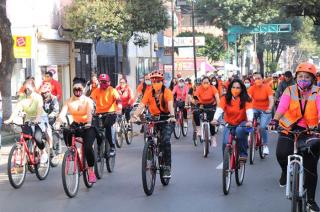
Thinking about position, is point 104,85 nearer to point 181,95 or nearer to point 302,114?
point 302,114

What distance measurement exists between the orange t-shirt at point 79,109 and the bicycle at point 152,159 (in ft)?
2.90

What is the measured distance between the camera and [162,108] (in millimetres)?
10203

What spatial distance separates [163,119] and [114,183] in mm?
1344

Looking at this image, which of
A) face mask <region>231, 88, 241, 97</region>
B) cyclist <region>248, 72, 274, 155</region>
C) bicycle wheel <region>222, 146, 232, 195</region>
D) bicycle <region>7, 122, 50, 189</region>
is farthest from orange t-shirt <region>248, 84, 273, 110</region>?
bicycle <region>7, 122, 50, 189</region>

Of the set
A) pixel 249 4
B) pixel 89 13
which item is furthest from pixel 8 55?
pixel 249 4

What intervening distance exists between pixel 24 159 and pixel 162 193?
7.75 feet

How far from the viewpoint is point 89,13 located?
29.0 m

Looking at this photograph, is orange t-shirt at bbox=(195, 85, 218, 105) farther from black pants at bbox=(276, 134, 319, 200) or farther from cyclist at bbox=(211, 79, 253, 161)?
black pants at bbox=(276, 134, 319, 200)

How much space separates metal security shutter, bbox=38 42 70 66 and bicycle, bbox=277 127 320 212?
2219 cm

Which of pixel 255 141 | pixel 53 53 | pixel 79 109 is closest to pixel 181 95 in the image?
pixel 255 141

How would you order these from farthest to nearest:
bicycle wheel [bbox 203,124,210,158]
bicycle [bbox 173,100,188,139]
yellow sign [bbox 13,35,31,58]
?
yellow sign [bbox 13,35,31,58] < bicycle [bbox 173,100,188,139] < bicycle wheel [bbox 203,124,210,158]

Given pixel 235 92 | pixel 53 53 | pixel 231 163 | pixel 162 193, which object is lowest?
pixel 162 193

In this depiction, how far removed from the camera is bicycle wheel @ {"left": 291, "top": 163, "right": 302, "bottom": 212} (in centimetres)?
656

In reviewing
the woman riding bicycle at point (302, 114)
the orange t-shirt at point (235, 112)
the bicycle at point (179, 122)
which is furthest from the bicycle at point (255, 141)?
the woman riding bicycle at point (302, 114)
